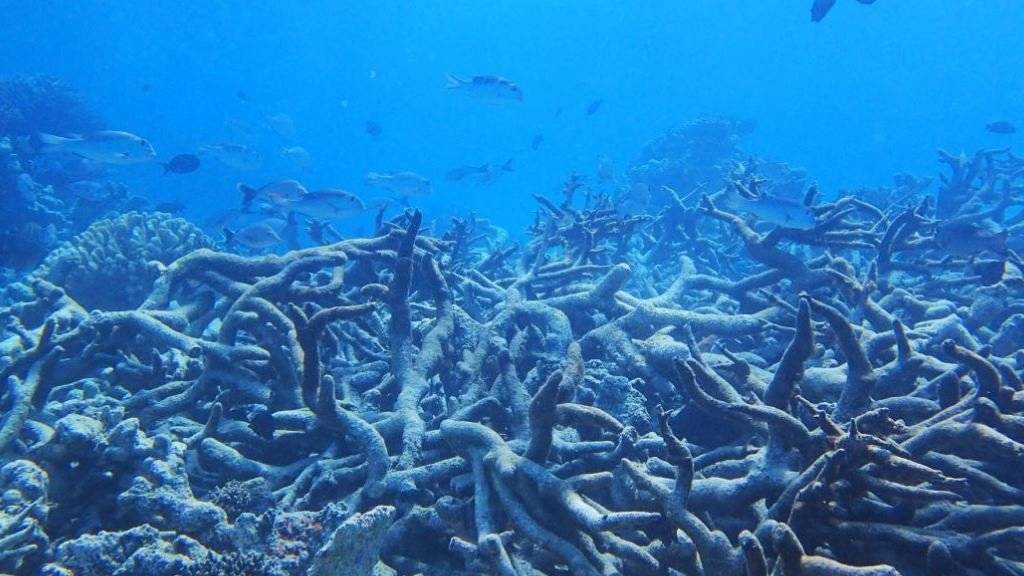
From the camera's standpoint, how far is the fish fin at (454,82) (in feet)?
38.9

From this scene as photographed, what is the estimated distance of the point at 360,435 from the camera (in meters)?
3.24

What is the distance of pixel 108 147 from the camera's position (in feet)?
32.3

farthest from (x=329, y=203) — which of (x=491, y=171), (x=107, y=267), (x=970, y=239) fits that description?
(x=491, y=171)

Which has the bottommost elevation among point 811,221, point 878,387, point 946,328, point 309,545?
point 309,545

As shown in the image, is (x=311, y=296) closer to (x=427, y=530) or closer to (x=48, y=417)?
(x=48, y=417)

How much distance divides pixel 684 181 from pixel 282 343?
1675 centimetres

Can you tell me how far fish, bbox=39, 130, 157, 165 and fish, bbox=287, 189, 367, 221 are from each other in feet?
12.4

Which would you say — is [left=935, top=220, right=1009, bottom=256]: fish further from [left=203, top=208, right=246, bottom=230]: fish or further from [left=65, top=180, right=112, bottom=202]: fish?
[left=65, top=180, right=112, bottom=202]: fish

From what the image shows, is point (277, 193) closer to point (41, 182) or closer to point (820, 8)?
point (820, 8)

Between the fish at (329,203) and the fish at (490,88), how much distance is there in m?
4.79

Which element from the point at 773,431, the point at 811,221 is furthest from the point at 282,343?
the point at 811,221

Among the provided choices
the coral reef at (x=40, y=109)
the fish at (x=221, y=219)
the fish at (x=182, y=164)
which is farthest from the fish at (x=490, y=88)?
the coral reef at (x=40, y=109)

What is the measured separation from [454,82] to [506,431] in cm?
1004

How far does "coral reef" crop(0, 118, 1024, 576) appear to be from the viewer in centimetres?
228
